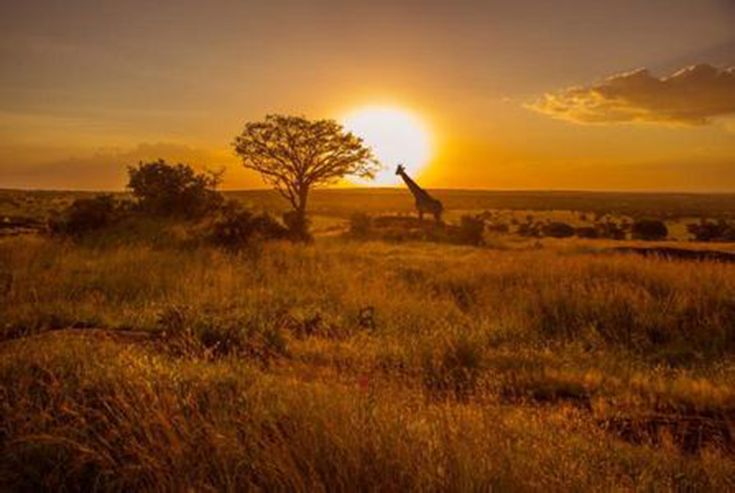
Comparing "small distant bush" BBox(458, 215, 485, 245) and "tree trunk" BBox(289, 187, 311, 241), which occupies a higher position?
"tree trunk" BBox(289, 187, 311, 241)

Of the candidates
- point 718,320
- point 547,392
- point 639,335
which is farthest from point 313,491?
point 718,320

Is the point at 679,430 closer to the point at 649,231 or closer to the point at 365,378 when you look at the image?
the point at 365,378

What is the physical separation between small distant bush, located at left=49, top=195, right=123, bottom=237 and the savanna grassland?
19.9 feet

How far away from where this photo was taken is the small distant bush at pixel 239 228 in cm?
2131

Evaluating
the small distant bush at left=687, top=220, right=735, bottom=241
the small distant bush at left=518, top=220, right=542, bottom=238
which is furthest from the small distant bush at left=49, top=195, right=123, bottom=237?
the small distant bush at left=687, top=220, right=735, bottom=241

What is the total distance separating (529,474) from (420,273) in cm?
1365

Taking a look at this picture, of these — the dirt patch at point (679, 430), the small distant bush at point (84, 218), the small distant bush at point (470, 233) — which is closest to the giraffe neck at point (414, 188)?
the small distant bush at point (470, 233)

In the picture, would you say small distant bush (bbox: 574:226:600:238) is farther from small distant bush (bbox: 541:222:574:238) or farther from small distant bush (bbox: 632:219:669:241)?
small distant bush (bbox: 632:219:669:241)

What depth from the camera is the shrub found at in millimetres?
25469

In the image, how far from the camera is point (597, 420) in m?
6.50

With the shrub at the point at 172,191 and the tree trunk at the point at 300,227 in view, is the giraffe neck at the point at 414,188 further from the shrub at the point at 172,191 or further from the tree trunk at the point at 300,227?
the shrub at the point at 172,191

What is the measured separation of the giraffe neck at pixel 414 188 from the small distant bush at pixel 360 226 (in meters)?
3.48

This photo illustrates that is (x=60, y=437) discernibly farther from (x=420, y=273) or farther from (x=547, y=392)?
(x=420, y=273)

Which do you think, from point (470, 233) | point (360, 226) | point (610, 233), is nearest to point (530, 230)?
point (610, 233)
